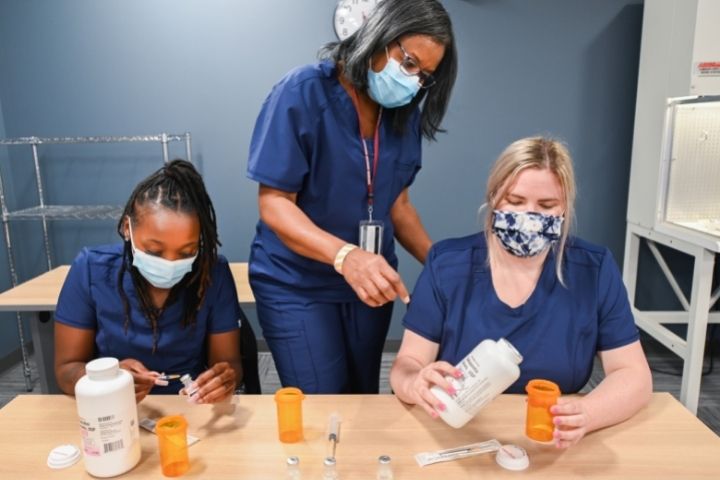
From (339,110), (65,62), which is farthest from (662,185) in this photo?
(65,62)

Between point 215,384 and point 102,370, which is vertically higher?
point 102,370

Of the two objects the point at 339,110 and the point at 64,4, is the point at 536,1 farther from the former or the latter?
the point at 64,4

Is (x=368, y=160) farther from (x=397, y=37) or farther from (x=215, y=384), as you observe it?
(x=215, y=384)

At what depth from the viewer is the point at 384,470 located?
799 mm

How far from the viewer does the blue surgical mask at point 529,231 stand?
1104mm

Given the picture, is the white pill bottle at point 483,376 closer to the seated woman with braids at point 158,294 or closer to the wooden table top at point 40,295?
the seated woman with braids at point 158,294

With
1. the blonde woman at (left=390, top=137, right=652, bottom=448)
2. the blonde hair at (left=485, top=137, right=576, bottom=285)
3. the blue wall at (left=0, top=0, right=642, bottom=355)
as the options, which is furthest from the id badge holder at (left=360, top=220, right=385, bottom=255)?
the blue wall at (left=0, top=0, right=642, bottom=355)

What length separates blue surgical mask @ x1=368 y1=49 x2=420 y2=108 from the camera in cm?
119

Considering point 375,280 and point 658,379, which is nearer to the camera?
point 375,280

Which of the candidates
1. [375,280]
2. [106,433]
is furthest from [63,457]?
[375,280]

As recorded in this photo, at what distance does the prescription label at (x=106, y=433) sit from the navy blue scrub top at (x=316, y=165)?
1.88 ft

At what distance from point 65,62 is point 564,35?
2.68 metres

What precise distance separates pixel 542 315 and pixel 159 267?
2.70ft

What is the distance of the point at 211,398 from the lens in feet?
3.38
